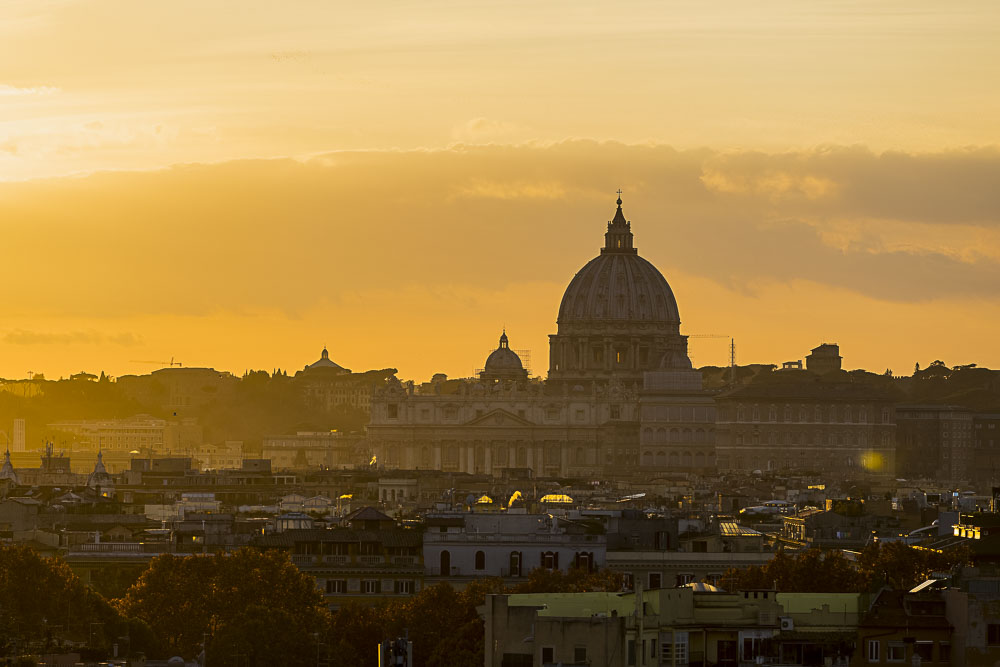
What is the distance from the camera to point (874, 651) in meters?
53.8

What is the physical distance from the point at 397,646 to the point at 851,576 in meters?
29.4

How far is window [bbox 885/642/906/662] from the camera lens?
175ft

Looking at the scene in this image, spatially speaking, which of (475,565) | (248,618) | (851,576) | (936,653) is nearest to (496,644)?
(936,653)

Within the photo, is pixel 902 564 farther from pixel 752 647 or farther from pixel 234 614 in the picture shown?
pixel 752 647

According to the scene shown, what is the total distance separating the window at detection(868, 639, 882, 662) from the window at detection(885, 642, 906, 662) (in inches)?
5.4

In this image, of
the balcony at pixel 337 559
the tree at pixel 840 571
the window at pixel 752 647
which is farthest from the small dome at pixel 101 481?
the window at pixel 752 647

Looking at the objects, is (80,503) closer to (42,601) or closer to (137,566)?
(137,566)

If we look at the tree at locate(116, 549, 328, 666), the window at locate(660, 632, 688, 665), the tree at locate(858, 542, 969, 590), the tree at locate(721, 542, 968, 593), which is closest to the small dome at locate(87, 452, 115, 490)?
the tree at locate(116, 549, 328, 666)

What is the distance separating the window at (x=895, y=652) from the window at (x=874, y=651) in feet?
0.45

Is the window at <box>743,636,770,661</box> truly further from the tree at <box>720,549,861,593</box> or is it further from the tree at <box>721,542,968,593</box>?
the tree at <box>720,549,861,593</box>

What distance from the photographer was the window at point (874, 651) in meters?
53.7

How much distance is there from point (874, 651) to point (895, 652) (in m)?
0.36

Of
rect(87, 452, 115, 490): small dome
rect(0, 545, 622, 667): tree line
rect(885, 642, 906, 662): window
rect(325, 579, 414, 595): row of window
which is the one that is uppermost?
rect(87, 452, 115, 490): small dome

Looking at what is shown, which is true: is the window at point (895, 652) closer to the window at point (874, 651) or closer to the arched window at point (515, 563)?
the window at point (874, 651)
